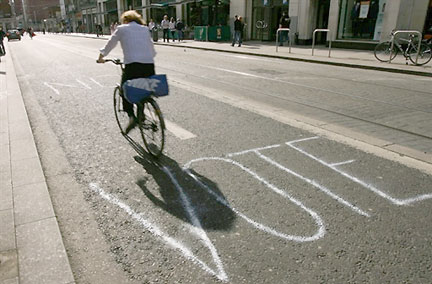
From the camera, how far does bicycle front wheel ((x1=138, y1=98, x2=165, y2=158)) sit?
4383 mm

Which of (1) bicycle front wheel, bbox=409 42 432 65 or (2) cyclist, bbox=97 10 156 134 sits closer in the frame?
(2) cyclist, bbox=97 10 156 134

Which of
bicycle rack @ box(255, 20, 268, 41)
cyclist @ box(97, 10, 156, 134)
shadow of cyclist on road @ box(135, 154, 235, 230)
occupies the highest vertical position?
bicycle rack @ box(255, 20, 268, 41)

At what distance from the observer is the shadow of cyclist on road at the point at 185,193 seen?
3082 millimetres

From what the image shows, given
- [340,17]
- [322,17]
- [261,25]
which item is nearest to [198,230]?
[340,17]

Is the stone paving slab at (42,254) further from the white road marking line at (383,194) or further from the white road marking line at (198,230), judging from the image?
the white road marking line at (383,194)

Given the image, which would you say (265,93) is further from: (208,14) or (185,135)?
(208,14)

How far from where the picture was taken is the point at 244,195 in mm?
3479

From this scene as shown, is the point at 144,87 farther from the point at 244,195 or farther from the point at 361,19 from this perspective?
the point at 361,19

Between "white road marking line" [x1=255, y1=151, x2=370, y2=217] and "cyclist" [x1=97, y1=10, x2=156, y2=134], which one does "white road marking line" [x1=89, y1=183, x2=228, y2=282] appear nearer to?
"white road marking line" [x1=255, y1=151, x2=370, y2=217]

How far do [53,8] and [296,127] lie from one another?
444 feet

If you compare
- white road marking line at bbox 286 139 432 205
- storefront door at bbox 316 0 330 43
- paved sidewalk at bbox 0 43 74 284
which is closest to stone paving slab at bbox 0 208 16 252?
paved sidewalk at bbox 0 43 74 284

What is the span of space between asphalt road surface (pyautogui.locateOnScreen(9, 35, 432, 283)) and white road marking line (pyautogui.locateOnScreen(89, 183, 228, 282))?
0.4 inches

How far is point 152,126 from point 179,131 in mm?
1023

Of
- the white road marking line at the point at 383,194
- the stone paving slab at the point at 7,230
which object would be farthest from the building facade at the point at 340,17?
the stone paving slab at the point at 7,230
